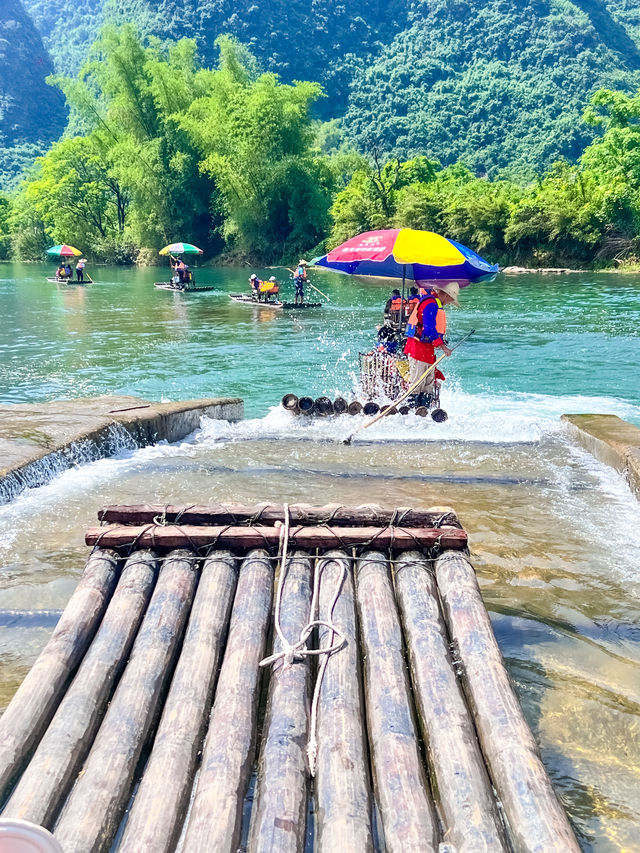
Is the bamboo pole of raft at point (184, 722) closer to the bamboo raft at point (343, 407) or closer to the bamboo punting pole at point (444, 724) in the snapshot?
the bamboo punting pole at point (444, 724)

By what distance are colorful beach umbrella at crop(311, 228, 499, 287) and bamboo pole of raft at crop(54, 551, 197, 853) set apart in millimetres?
6324

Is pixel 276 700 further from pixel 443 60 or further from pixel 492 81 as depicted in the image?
pixel 443 60

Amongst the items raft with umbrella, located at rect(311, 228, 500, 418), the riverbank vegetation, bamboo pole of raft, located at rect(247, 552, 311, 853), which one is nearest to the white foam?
raft with umbrella, located at rect(311, 228, 500, 418)

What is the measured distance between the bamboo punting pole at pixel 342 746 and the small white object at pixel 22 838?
105cm

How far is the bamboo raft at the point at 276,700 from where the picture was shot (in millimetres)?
2746

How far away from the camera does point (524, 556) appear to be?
19.2 feet

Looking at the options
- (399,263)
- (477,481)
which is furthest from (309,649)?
(399,263)

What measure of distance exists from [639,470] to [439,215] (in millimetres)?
42345

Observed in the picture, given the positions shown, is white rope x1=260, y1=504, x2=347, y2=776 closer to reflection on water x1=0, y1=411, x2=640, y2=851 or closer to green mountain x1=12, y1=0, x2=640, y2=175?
reflection on water x1=0, y1=411, x2=640, y2=851

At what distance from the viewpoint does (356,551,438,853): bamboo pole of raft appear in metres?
2.70

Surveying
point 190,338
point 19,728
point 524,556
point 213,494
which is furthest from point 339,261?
point 190,338

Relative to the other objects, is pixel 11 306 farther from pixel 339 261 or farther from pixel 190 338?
pixel 339 261

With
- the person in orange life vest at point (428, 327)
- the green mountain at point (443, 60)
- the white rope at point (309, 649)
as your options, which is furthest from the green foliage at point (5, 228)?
the white rope at point (309, 649)

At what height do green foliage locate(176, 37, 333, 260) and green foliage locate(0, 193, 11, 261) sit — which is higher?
green foliage locate(176, 37, 333, 260)
